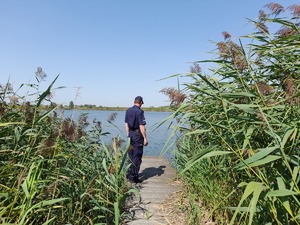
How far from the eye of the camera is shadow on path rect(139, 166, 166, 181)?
6140 mm

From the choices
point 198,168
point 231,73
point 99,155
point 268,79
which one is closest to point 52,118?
point 99,155

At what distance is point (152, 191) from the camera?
15.8ft

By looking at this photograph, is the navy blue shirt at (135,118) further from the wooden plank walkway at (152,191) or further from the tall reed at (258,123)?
the tall reed at (258,123)

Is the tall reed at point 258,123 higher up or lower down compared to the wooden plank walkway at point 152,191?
higher up

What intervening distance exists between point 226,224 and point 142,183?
2743 millimetres

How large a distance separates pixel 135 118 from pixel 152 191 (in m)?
1.78

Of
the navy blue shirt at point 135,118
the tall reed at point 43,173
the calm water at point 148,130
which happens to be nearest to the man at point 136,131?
the navy blue shirt at point 135,118

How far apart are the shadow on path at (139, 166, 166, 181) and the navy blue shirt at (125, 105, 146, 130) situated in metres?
1.21

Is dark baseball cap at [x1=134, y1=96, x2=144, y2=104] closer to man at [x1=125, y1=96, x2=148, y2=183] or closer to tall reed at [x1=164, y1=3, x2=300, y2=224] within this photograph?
man at [x1=125, y1=96, x2=148, y2=183]

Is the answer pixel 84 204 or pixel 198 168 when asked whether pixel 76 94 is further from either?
pixel 198 168

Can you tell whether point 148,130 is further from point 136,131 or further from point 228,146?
point 228,146

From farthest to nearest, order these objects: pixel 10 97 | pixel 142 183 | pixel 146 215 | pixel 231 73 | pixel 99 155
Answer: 1. pixel 142 183
2. pixel 99 155
3. pixel 146 215
4. pixel 10 97
5. pixel 231 73

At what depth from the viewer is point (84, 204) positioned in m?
3.15

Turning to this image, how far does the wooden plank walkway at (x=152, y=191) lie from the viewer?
3491 millimetres
